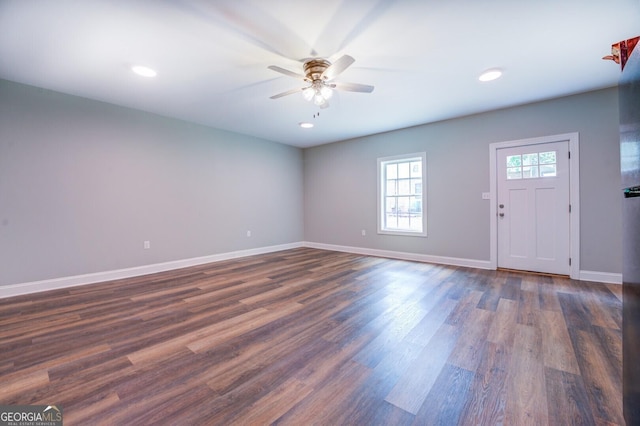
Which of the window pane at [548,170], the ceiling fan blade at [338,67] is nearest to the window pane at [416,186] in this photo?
the window pane at [548,170]

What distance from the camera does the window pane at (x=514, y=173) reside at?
394 cm

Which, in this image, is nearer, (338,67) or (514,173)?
(338,67)

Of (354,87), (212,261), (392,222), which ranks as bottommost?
(212,261)

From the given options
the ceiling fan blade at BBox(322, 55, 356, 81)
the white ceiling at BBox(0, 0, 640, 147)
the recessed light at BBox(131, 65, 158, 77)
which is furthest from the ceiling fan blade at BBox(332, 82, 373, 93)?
the recessed light at BBox(131, 65, 158, 77)

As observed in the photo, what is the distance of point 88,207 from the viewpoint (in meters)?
3.57

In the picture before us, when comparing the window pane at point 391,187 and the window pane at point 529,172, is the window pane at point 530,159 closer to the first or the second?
the window pane at point 529,172

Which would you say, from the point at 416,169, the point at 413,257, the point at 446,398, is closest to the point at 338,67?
the point at 446,398

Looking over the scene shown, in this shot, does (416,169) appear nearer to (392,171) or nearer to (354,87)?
(392,171)

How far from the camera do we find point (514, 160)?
3973mm

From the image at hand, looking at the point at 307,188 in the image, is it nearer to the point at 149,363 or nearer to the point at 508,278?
the point at 508,278

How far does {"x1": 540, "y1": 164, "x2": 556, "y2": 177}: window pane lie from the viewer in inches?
145

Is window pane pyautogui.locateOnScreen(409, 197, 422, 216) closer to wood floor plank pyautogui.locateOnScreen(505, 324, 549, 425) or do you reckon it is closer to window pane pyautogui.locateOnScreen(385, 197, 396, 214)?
window pane pyautogui.locateOnScreen(385, 197, 396, 214)

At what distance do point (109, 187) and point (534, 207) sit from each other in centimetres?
639

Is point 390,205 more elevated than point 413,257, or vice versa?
point 390,205
